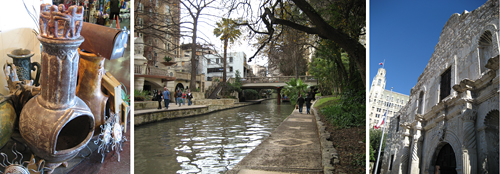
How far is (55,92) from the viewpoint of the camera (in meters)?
1.47

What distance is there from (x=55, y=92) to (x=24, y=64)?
354mm

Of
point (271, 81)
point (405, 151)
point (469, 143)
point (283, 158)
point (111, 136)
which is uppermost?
point (271, 81)

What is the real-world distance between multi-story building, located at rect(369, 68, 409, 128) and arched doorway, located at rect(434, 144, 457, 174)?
86 centimetres

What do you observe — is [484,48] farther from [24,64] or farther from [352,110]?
[352,110]

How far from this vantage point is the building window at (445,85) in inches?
121

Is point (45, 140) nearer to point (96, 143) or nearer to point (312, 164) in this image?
point (96, 143)

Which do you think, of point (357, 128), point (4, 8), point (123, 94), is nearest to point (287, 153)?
point (357, 128)

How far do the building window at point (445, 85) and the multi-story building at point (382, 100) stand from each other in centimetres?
46

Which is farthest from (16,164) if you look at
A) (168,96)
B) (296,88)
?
(296,88)

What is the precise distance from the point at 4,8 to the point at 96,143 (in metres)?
1.03

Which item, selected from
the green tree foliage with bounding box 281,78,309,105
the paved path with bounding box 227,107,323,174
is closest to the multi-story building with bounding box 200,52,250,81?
the green tree foliage with bounding box 281,78,309,105

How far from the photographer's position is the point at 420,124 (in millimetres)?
3502

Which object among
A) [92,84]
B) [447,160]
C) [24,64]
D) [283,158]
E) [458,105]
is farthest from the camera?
[283,158]

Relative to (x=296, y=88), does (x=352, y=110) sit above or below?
below
